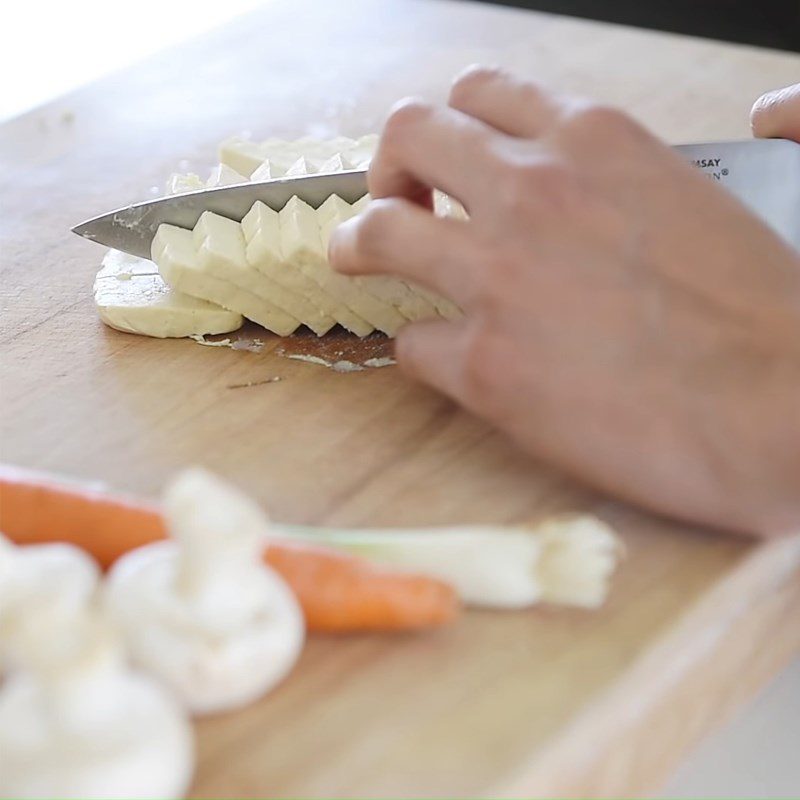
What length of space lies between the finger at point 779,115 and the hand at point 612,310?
0.40 m

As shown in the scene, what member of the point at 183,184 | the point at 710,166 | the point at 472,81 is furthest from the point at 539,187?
the point at 183,184

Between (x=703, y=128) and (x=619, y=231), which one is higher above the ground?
(x=619, y=231)

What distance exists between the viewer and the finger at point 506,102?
1292mm

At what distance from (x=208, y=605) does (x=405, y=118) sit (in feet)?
1.98

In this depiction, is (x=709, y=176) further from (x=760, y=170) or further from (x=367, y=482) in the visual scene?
(x=367, y=482)

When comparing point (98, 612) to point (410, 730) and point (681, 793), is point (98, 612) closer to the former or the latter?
point (410, 730)

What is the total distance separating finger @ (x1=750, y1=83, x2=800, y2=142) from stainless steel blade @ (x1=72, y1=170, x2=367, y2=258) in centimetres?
50

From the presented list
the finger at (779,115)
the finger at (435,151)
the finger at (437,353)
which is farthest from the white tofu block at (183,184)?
the finger at (779,115)

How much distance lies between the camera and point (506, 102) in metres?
1.32

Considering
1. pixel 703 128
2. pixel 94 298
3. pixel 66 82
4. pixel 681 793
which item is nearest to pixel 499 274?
pixel 681 793

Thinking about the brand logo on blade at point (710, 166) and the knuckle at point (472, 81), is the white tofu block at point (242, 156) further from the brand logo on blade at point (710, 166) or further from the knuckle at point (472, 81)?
the brand logo on blade at point (710, 166)

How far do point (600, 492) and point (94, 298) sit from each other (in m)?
0.76

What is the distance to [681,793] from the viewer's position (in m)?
1.28

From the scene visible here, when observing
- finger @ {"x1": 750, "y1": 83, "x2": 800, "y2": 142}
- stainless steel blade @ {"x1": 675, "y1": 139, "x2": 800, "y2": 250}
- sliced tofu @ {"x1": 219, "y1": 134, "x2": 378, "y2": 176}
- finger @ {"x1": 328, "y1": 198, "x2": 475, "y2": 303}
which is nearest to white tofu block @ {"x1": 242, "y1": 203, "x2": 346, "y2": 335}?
finger @ {"x1": 328, "y1": 198, "x2": 475, "y2": 303}
